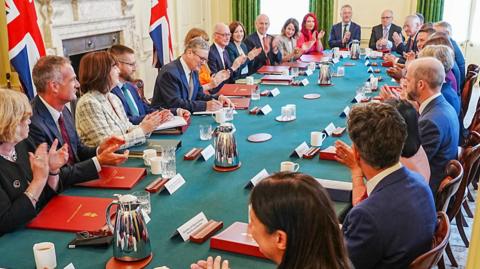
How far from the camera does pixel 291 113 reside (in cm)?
366

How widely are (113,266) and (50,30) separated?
4225 mm

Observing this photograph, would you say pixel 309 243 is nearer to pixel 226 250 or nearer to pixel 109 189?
pixel 226 250

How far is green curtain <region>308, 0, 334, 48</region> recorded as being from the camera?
344 inches

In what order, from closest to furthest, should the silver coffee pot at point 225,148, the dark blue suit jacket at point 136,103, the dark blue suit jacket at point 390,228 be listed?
the dark blue suit jacket at point 390,228
the silver coffee pot at point 225,148
the dark blue suit jacket at point 136,103

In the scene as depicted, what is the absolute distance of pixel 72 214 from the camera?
6.98 feet

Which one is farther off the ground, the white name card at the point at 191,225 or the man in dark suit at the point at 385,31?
the man in dark suit at the point at 385,31

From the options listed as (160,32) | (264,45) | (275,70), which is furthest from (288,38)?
(160,32)

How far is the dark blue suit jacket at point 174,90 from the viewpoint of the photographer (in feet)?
13.1

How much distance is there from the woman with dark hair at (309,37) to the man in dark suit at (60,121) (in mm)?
4949

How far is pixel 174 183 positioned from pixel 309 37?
5.70 meters

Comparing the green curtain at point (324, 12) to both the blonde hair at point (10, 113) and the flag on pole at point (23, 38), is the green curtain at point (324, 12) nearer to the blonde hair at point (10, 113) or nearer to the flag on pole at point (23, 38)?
the flag on pole at point (23, 38)

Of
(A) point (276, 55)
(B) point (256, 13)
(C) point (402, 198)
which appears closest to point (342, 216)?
(C) point (402, 198)

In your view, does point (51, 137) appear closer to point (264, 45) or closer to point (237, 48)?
point (237, 48)

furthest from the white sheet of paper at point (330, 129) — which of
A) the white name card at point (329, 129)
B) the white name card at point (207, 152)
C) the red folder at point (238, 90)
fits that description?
the red folder at point (238, 90)
